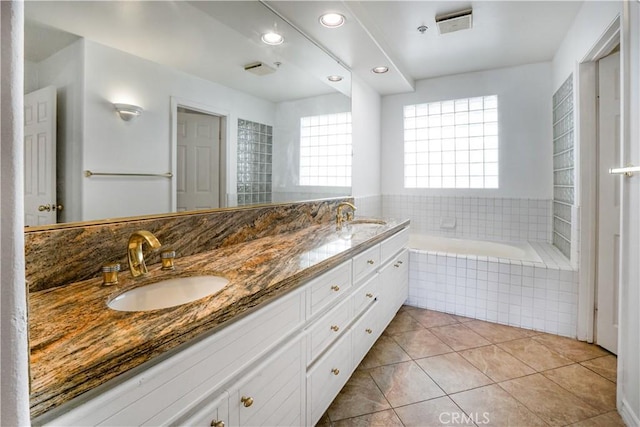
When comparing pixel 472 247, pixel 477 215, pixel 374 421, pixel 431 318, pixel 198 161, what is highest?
pixel 198 161

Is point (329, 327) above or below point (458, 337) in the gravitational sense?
above

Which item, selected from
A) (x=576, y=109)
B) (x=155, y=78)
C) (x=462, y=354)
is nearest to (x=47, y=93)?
(x=155, y=78)

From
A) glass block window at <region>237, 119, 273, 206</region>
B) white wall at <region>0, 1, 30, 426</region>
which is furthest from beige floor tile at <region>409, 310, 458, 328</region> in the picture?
white wall at <region>0, 1, 30, 426</region>

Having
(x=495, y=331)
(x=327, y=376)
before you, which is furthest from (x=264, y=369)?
(x=495, y=331)

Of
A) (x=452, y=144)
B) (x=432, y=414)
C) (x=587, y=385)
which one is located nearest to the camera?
(x=432, y=414)

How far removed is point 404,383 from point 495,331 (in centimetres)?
111

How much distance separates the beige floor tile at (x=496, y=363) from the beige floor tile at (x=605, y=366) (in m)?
0.39

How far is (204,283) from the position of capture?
1175 mm

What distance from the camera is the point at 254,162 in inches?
77.4

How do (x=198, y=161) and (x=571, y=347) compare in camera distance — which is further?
(x=571, y=347)

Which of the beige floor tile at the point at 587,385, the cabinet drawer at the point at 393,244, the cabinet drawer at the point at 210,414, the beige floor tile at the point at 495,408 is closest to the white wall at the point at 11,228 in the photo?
the cabinet drawer at the point at 210,414

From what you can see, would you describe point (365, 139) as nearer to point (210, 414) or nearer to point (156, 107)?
point (156, 107)

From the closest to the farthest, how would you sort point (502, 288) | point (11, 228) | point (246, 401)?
1. point (11, 228)
2. point (246, 401)
3. point (502, 288)

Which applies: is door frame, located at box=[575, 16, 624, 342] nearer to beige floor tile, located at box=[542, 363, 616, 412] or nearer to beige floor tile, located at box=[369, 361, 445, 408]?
beige floor tile, located at box=[542, 363, 616, 412]
